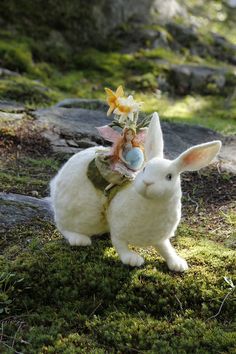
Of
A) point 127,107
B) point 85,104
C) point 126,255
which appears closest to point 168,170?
point 127,107

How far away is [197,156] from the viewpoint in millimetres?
2648

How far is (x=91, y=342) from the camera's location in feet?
8.29

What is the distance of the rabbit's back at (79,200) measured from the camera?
2998mm

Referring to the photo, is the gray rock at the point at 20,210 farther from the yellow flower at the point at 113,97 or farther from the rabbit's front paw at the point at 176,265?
the yellow flower at the point at 113,97

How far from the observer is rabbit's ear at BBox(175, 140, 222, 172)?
2.61m

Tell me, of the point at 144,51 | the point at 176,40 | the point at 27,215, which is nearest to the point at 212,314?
the point at 27,215

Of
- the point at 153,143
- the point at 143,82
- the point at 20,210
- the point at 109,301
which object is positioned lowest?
the point at 143,82

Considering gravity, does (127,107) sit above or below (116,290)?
above

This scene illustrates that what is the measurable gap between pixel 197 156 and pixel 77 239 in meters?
0.98

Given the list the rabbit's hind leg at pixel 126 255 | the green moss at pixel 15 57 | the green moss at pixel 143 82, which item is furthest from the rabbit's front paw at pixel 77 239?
the green moss at pixel 143 82

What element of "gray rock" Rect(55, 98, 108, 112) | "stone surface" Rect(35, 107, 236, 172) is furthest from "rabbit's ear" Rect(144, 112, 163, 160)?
"gray rock" Rect(55, 98, 108, 112)

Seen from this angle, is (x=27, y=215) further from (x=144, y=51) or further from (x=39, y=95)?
(x=144, y=51)

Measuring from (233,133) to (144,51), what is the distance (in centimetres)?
420

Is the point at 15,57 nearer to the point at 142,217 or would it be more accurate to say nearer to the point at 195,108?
the point at 195,108
